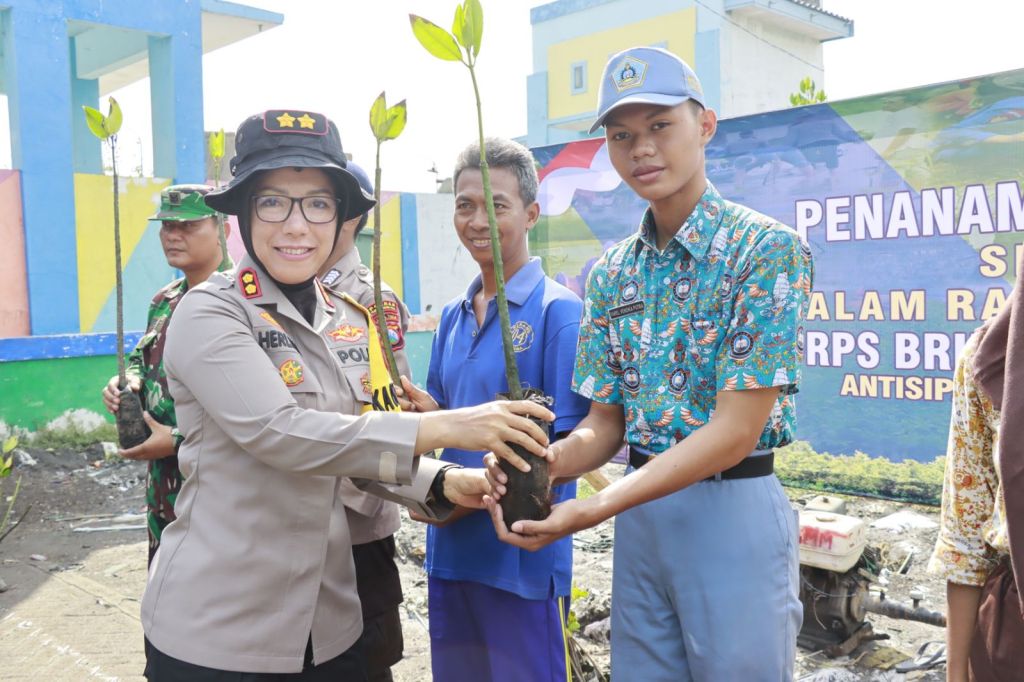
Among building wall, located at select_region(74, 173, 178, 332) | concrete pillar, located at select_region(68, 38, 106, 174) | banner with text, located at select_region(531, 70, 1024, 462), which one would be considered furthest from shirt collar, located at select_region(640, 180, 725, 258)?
concrete pillar, located at select_region(68, 38, 106, 174)

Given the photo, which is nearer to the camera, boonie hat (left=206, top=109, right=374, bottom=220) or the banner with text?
boonie hat (left=206, top=109, right=374, bottom=220)

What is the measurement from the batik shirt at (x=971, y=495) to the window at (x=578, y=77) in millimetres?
22531

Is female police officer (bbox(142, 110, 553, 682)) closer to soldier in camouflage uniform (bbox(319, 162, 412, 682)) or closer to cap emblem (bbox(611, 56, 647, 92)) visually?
soldier in camouflage uniform (bbox(319, 162, 412, 682))

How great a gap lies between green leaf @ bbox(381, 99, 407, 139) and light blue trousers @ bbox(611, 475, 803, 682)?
103 centimetres

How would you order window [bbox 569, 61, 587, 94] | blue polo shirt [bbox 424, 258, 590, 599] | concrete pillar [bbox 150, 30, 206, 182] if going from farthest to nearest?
window [bbox 569, 61, 587, 94] < concrete pillar [bbox 150, 30, 206, 182] < blue polo shirt [bbox 424, 258, 590, 599]

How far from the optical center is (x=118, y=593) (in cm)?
466

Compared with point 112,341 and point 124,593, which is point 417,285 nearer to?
point 112,341

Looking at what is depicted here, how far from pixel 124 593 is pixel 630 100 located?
4.40 meters

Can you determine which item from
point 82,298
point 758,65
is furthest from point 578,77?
point 82,298

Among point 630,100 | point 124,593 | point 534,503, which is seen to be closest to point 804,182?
point 630,100

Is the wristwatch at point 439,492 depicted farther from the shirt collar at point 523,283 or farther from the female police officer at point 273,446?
the shirt collar at point 523,283

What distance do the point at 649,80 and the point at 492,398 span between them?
102 centimetres

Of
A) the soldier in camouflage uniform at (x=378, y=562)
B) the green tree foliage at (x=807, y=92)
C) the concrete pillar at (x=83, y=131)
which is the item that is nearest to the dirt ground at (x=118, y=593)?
the soldier in camouflage uniform at (x=378, y=562)

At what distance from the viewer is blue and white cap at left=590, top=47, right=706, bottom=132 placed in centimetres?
174
